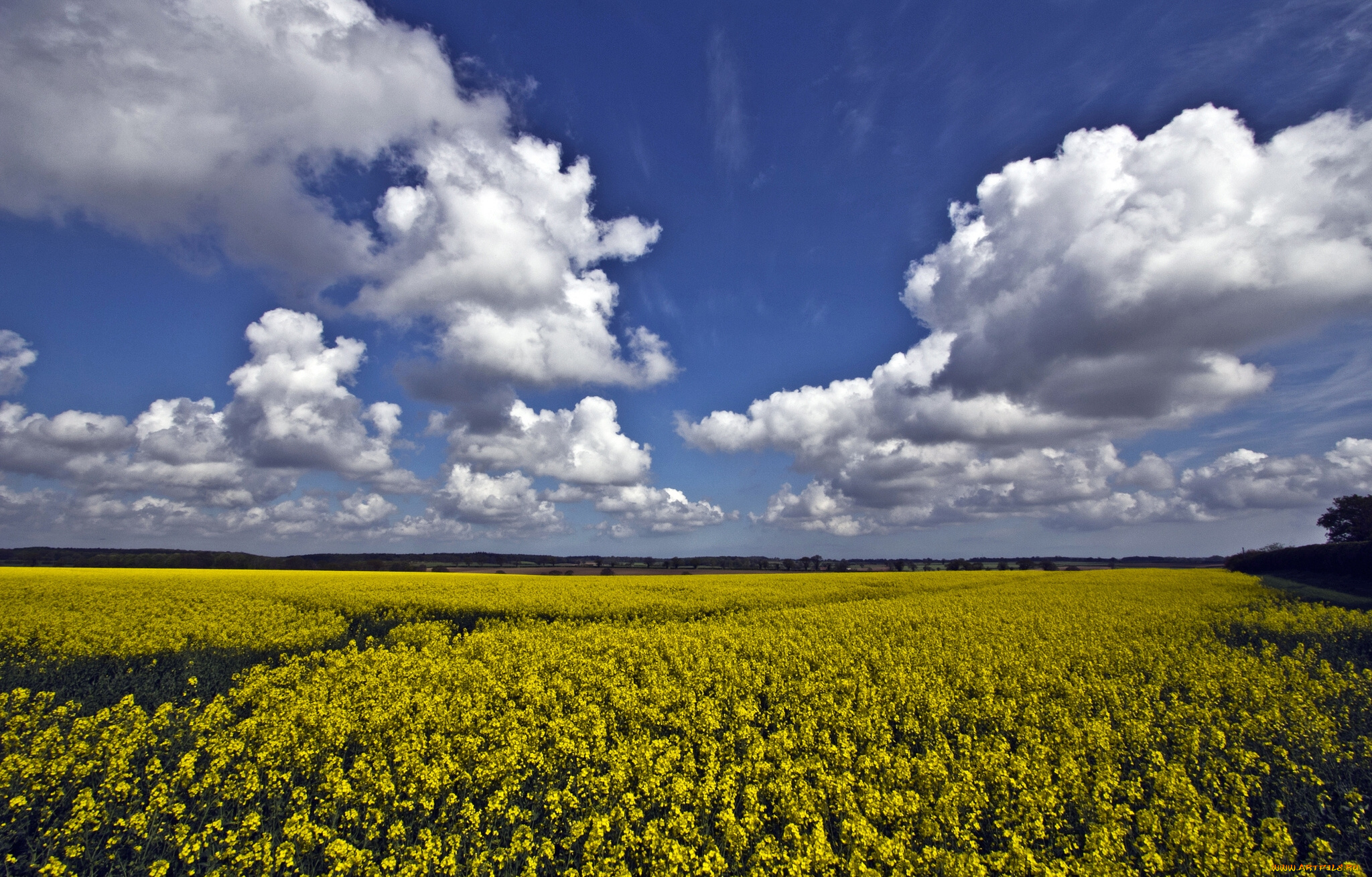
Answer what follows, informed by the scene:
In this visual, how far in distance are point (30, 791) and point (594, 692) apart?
23.7 feet

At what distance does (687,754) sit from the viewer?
7.55m

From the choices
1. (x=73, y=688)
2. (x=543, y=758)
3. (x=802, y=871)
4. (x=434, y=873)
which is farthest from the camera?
(x=73, y=688)

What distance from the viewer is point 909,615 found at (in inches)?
731

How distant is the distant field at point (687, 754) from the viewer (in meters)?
5.55

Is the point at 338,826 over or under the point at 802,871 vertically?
under

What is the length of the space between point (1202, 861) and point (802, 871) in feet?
12.2

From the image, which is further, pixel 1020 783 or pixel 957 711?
pixel 957 711

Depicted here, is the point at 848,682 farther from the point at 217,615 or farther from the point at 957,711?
the point at 217,615

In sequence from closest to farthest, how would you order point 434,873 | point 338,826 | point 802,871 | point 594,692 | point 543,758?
1. point 802,871
2. point 434,873
3. point 338,826
4. point 543,758
5. point 594,692

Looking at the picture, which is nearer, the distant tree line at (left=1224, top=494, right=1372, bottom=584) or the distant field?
the distant field

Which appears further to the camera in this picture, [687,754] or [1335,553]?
[1335,553]

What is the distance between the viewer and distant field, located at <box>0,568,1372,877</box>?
5555 mm

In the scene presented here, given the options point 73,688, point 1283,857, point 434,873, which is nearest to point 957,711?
point 1283,857

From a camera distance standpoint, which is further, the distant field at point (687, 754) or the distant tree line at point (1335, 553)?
the distant tree line at point (1335, 553)
